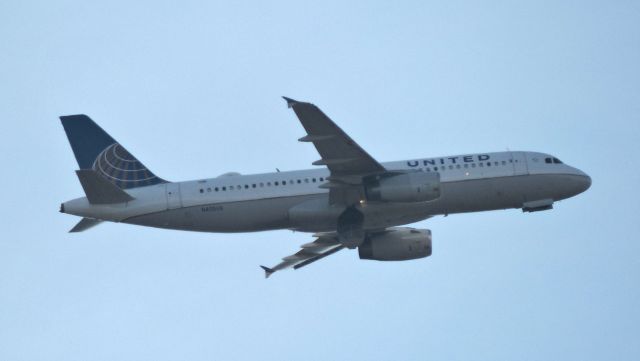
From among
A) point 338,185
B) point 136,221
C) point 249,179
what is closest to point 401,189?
point 338,185

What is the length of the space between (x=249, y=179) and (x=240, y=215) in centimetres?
222

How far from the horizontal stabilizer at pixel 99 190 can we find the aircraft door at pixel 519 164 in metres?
21.8

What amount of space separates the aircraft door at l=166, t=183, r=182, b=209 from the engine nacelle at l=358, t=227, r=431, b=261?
12669 mm

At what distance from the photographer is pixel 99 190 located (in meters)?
59.2

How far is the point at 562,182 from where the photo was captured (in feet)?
215

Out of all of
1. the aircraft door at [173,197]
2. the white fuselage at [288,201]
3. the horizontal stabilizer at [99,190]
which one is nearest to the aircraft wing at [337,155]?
the white fuselage at [288,201]

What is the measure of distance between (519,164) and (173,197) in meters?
19.9

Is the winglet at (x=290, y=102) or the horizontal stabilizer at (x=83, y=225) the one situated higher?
the winglet at (x=290, y=102)

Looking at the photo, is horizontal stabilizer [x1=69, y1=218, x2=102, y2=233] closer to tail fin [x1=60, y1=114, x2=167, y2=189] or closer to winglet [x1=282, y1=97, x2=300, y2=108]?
tail fin [x1=60, y1=114, x2=167, y2=189]

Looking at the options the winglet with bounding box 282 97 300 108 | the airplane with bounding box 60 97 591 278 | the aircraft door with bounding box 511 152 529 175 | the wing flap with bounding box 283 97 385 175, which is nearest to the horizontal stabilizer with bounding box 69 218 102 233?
the airplane with bounding box 60 97 591 278

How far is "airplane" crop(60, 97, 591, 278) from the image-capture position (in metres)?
59.6

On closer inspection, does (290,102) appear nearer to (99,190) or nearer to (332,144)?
(332,144)

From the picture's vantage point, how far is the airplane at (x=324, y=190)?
59.6 metres

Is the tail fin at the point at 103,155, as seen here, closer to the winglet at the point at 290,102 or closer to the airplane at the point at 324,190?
the airplane at the point at 324,190
